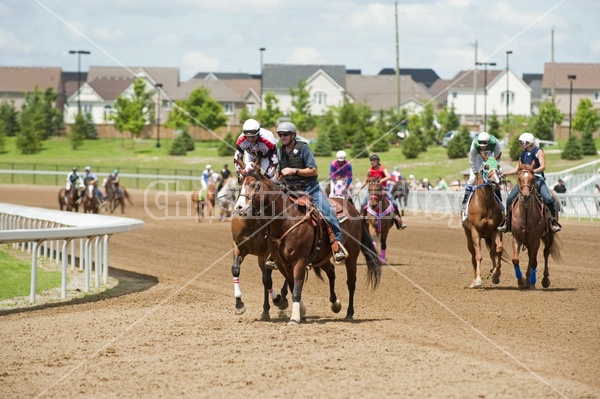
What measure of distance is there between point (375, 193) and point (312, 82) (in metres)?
91.7

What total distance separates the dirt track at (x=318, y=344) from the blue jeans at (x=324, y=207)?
3.71ft

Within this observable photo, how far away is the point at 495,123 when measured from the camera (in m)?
72.6

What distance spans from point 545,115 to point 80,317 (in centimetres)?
7133

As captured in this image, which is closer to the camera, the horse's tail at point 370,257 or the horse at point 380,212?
the horse's tail at point 370,257

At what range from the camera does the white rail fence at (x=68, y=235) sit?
13.4 metres

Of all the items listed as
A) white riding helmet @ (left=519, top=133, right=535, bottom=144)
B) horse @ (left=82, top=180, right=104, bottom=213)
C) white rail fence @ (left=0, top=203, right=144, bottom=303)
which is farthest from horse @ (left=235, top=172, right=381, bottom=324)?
horse @ (left=82, top=180, right=104, bottom=213)

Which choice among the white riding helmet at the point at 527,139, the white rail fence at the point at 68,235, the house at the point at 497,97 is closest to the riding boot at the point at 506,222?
the white riding helmet at the point at 527,139

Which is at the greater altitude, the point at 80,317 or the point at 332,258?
the point at 332,258

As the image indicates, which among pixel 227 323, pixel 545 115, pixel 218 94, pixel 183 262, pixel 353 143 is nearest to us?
pixel 227 323

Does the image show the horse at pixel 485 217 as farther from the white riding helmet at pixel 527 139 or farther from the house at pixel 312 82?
the house at pixel 312 82

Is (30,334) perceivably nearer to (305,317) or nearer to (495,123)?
(305,317)

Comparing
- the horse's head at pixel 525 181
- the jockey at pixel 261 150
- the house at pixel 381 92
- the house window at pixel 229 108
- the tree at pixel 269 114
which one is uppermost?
the house at pixel 381 92

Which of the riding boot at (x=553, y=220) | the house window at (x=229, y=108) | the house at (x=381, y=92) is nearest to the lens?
the riding boot at (x=553, y=220)

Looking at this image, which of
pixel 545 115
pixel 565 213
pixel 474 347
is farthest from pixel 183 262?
pixel 545 115
